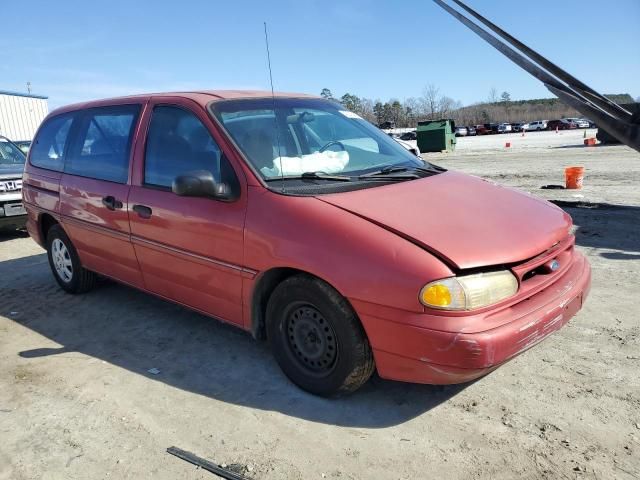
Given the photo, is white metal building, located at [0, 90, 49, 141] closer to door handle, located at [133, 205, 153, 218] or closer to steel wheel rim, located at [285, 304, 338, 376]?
door handle, located at [133, 205, 153, 218]

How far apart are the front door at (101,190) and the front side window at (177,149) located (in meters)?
0.27

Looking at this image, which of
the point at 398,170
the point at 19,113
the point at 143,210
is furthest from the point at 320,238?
the point at 19,113

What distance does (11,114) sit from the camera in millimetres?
32031

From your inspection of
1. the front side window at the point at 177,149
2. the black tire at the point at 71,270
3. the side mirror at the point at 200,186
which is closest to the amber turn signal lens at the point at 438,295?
the side mirror at the point at 200,186

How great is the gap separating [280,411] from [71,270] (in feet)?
10.5

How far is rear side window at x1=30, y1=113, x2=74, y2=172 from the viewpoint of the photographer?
201 inches

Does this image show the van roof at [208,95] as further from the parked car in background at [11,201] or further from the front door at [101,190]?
the parked car in background at [11,201]

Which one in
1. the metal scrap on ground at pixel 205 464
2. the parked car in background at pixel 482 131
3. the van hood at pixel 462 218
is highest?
the parked car in background at pixel 482 131

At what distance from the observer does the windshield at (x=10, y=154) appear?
9.27m

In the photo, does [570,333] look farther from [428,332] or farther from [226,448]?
[226,448]

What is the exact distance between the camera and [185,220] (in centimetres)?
358

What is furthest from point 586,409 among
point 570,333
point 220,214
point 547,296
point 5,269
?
point 5,269

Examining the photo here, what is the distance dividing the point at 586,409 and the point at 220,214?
2.41 m

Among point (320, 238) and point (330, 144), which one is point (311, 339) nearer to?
point (320, 238)
